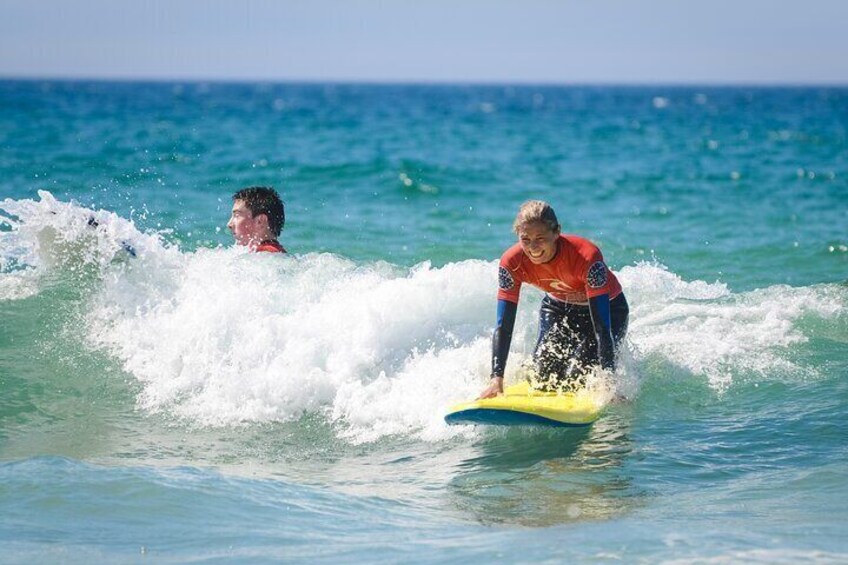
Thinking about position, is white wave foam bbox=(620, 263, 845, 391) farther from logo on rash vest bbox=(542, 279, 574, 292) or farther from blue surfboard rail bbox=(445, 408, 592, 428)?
blue surfboard rail bbox=(445, 408, 592, 428)

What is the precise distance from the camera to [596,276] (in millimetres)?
6336

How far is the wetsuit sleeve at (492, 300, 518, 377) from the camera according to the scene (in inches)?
253

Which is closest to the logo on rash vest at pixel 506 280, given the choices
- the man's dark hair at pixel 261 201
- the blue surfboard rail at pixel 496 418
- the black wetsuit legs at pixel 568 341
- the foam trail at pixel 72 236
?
the black wetsuit legs at pixel 568 341

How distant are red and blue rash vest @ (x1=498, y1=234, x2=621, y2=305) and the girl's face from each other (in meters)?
0.09

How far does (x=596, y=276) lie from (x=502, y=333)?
662 millimetres

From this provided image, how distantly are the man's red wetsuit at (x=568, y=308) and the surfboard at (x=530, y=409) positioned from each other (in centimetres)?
24

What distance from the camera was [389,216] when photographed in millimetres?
15992

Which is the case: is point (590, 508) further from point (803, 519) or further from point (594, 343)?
point (594, 343)

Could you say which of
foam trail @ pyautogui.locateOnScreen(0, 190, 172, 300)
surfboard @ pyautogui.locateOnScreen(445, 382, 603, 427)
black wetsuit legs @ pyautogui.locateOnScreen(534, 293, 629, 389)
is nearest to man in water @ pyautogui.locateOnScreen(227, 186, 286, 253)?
foam trail @ pyautogui.locateOnScreen(0, 190, 172, 300)

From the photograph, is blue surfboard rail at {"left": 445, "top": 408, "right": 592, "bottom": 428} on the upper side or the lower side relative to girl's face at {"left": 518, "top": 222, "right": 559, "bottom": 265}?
lower

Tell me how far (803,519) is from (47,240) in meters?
6.76

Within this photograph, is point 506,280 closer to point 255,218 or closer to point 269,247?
point 269,247

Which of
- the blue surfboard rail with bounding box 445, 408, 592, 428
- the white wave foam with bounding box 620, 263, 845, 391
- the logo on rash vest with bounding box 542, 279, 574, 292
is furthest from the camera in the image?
the white wave foam with bounding box 620, 263, 845, 391

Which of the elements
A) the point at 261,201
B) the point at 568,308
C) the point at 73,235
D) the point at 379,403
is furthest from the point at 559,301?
the point at 73,235
